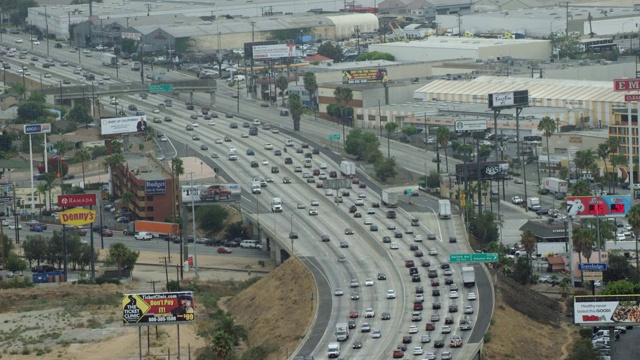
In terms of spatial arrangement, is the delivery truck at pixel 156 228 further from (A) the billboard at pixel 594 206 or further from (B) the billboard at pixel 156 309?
(B) the billboard at pixel 156 309

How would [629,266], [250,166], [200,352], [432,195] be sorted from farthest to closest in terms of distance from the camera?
[250,166] < [432,195] < [629,266] < [200,352]

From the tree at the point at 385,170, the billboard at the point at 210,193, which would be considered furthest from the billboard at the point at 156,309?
the tree at the point at 385,170

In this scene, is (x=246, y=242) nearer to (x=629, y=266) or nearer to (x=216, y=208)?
(x=216, y=208)


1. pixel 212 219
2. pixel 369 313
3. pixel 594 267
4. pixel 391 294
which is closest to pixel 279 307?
pixel 391 294

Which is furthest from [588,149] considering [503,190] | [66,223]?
[66,223]

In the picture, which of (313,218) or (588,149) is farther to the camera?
(588,149)

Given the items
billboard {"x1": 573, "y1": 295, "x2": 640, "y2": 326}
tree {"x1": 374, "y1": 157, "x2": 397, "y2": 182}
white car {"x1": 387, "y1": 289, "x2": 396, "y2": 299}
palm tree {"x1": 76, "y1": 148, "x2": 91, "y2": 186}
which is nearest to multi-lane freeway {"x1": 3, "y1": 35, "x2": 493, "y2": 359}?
white car {"x1": 387, "y1": 289, "x2": 396, "y2": 299}

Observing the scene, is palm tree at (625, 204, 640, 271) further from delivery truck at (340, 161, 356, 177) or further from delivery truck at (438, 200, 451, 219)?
delivery truck at (340, 161, 356, 177)
